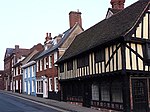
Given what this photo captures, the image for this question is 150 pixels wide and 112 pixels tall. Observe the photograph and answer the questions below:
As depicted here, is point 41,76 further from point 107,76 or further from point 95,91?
point 107,76

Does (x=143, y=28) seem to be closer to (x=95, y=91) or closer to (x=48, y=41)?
(x=95, y=91)

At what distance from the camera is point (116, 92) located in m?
18.6

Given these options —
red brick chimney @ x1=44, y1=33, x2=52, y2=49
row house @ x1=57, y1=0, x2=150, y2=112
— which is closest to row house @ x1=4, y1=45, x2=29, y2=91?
red brick chimney @ x1=44, y1=33, x2=52, y2=49

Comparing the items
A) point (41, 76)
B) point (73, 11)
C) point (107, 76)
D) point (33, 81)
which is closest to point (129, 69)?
point (107, 76)

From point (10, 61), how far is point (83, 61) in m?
44.0

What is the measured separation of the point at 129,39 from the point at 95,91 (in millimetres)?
6626

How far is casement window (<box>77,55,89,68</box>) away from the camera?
22.6 m

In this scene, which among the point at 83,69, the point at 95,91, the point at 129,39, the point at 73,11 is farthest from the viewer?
the point at 73,11

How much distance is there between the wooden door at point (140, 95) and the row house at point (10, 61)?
4250cm

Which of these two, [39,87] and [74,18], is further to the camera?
[39,87]

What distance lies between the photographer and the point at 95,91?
21750 mm

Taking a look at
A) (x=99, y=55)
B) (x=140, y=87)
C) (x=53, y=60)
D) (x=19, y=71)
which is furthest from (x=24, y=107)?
(x=19, y=71)

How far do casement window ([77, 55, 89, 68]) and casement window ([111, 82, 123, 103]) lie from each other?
4.24 m

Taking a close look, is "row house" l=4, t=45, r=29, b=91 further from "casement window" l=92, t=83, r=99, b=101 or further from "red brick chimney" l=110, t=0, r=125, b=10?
"casement window" l=92, t=83, r=99, b=101
